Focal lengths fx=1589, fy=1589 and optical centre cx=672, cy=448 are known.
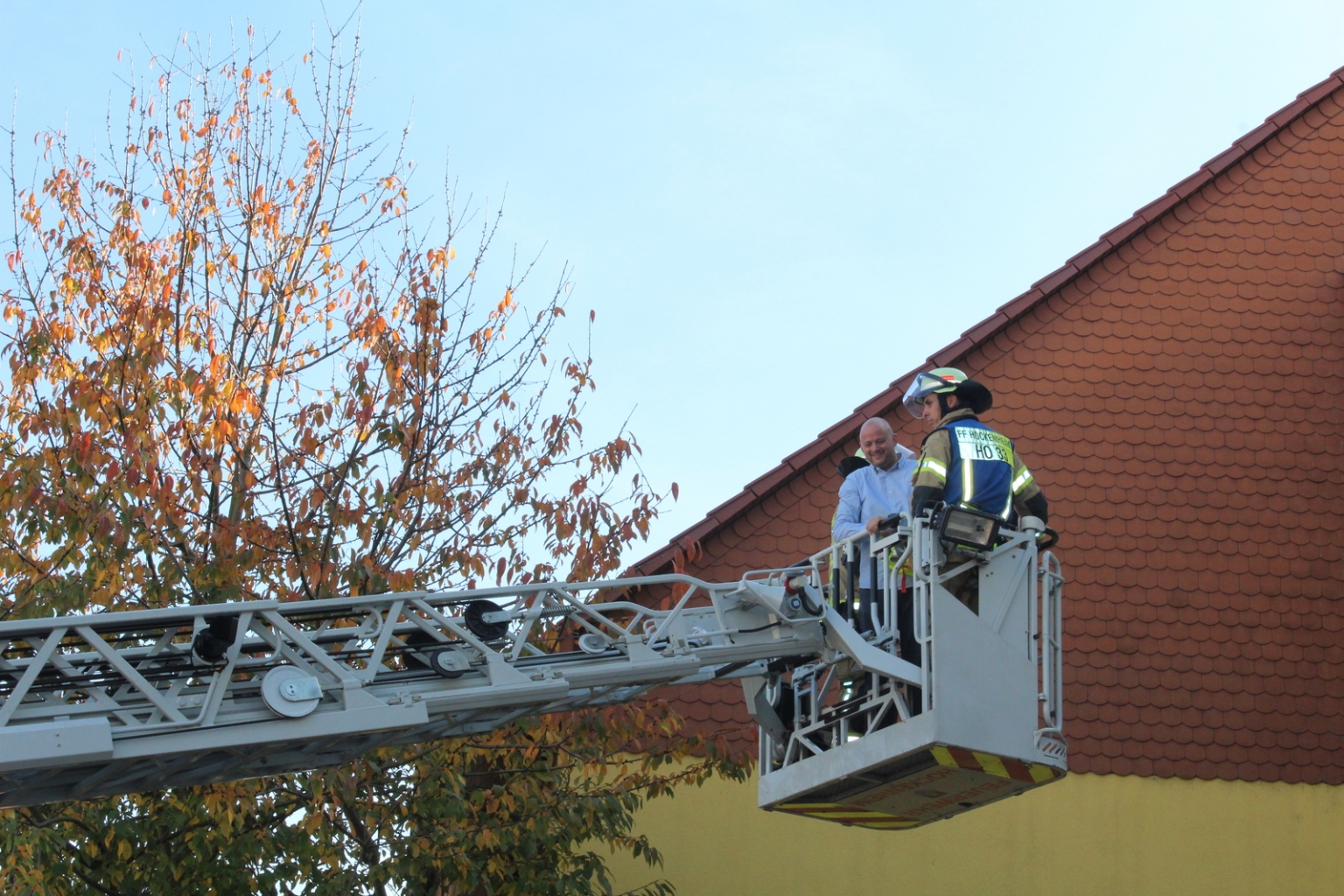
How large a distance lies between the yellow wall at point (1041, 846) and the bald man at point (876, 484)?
4575 millimetres

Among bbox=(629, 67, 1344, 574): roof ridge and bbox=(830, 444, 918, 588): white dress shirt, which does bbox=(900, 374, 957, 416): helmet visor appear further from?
bbox=(629, 67, 1344, 574): roof ridge

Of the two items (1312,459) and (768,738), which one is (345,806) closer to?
(768,738)

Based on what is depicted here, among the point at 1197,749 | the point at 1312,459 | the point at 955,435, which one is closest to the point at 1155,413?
the point at 1312,459

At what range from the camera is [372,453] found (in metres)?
10.9

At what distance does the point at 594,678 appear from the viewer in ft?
24.3

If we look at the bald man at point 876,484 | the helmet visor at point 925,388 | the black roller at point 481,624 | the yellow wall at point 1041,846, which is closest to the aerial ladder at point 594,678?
the black roller at point 481,624

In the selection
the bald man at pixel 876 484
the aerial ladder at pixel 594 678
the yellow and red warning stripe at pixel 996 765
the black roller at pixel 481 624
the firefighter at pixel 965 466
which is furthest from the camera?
the bald man at pixel 876 484

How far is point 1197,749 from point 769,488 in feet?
13.4

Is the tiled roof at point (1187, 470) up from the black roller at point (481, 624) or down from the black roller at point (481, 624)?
up

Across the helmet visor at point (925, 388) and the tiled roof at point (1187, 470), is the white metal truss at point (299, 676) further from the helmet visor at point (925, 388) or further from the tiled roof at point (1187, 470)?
the tiled roof at point (1187, 470)

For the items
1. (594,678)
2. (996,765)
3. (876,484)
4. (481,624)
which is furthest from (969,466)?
(481,624)

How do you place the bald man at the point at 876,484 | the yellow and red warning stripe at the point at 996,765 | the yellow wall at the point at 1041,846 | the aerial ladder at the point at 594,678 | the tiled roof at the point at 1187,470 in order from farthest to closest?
1. the tiled roof at the point at 1187,470
2. the yellow wall at the point at 1041,846
3. the bald man at the point at 876,484
4. the yellow and red warning stripe at the point at 996,765
5. the aerial ladder at the point at 594,678

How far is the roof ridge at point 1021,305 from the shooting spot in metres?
13.2

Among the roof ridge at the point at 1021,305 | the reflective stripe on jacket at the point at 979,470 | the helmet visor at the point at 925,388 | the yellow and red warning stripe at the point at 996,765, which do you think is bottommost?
the yellow and red warning stripe at the point at 996,765
